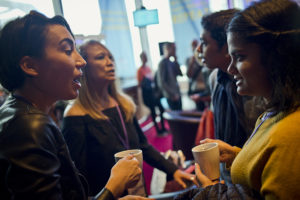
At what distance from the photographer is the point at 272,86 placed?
847mm

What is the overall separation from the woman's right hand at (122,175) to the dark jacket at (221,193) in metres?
0.19

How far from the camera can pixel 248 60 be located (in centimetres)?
85

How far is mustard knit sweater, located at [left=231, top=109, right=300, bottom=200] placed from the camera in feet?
2.31

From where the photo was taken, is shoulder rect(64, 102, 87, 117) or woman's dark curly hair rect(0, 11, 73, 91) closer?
woman's dark curly hair rect(0, 11, 73, 91)

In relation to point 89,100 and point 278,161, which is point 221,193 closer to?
point 278,161

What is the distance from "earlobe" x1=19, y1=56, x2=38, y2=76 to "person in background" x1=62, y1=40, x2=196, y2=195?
25.1 inches

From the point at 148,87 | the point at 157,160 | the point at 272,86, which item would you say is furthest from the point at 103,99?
the point at 148,87

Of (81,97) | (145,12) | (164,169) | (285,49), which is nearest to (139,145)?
(164,169)

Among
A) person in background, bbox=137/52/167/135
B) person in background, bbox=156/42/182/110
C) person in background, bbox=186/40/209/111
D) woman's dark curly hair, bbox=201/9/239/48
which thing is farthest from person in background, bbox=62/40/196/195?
person in background, bbox=137/52/167/135

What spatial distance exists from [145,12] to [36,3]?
0.66 metres

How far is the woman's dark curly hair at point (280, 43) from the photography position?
30.5 inches

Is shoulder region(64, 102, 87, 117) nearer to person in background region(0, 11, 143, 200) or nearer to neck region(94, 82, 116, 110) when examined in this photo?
neck region(94, 82, 116, 110)

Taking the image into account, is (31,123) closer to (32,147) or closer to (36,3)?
(32,147)

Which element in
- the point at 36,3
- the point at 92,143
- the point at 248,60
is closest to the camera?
the point at 248,60
